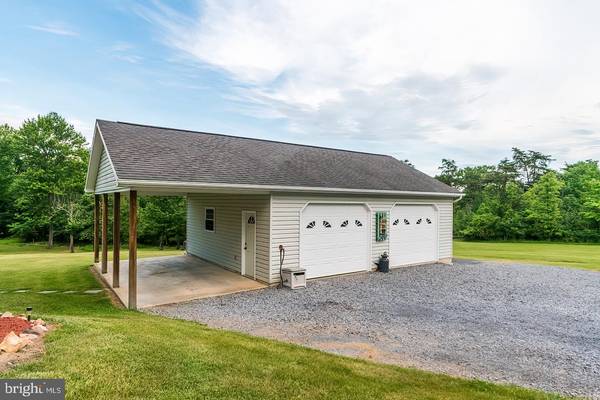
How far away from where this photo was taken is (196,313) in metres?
6.66

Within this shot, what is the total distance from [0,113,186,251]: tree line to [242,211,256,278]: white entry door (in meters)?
16.8

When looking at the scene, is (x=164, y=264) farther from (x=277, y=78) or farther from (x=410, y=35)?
(x=410, y=35)

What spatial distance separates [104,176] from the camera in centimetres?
974

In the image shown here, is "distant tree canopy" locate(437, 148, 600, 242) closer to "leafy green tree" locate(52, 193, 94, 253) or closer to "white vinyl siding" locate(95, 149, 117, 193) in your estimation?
"white vinyl siding" locate(95, 149, 117, 193)

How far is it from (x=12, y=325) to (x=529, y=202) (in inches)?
1519

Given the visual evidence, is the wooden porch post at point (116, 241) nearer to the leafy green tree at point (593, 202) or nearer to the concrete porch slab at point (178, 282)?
the concrete porch slab at point (178, 282)

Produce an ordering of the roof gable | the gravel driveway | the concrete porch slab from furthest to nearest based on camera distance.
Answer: the roof gable < the concrete porch slab < the gravel driveway

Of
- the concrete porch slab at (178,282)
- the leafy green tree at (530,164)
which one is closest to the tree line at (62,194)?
the concrete porch slab at (178,282)

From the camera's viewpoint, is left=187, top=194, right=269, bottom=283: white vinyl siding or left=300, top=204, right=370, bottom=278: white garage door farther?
left=300, top=204, right=370, bottom=278: white garage door

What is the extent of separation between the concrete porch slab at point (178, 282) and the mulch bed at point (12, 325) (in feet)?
10.4

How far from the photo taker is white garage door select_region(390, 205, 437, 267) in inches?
477

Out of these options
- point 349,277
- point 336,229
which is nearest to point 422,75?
point 336,229

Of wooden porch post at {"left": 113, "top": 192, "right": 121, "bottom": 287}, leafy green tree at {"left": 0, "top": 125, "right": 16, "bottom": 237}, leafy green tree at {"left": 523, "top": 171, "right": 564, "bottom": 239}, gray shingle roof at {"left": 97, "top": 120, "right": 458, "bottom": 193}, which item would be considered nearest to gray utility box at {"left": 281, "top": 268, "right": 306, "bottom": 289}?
gray shingle roof at {"left": 97, "top": 120, "right": 458, "bottom": 193}

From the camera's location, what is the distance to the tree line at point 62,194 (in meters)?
25.4
